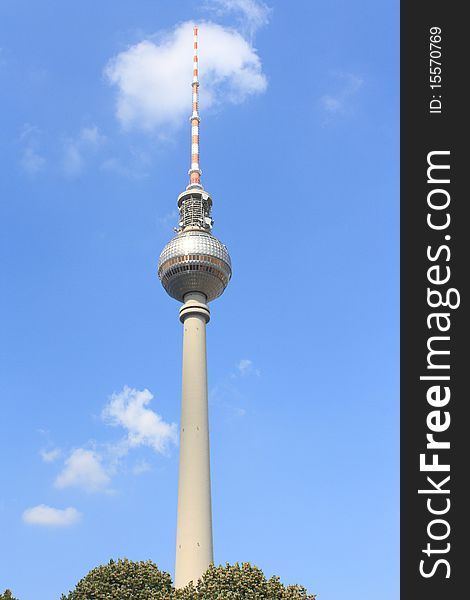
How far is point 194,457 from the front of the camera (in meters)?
123

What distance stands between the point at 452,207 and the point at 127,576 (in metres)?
57.0

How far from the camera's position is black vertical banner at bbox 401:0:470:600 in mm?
41094

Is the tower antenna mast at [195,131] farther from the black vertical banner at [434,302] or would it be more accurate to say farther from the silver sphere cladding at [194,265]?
the black vertical banner at [434,302]

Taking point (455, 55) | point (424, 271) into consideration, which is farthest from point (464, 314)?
point (455, 55)

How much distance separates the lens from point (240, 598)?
7050cm

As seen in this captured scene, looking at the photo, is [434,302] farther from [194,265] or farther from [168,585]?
[194,265]

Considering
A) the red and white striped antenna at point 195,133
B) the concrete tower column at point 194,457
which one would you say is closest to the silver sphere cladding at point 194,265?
the concrete tower column at point 194,457

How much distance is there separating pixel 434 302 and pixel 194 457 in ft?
277

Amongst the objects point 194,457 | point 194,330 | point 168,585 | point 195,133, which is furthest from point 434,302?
point 195,133

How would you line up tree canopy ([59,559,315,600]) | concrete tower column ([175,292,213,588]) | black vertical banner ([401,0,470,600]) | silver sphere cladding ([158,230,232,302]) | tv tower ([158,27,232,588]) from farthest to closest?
silver sphere cladding ([158,230,232,302]) → tv tower ([158,27,232,588]) → concrete tower column ([175,292,213,588]) → tree canopy ([59,559,315,600]) → black vertical banner ([401,0,470,600])

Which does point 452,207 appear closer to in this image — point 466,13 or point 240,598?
point 466,13

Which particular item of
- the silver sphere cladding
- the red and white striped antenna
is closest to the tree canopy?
the silver sphere cladding

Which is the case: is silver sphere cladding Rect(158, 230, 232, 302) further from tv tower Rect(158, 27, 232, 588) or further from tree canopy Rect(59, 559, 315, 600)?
tree canopy Rect(59, 559, 315, 600)

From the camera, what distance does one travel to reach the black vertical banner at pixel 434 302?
4109cm
